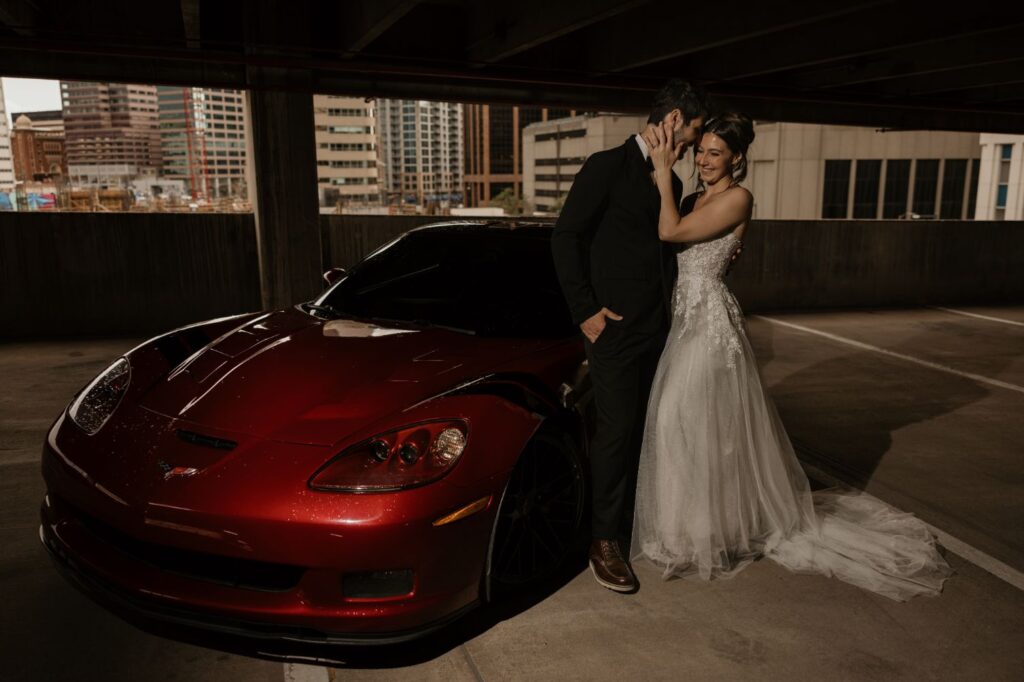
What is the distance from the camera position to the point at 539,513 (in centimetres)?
293

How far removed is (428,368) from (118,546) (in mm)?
1162

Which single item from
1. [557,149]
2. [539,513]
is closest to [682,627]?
[539,513]

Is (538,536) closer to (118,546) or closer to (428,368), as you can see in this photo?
(428,368)

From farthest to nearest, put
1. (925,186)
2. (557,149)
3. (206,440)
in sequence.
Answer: (557,149) < (925,186) < (206,440)

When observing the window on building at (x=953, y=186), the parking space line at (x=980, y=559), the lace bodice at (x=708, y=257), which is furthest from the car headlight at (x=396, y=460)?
the window on building at (x=953, y=186)

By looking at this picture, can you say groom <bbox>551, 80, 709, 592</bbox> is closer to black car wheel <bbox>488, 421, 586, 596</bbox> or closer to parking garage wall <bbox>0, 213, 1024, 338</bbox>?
black car wheel <bbox>488, 421, 586, 596</bbox>

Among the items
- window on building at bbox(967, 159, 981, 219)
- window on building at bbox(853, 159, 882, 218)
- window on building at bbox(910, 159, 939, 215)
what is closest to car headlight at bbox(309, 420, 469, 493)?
window on building at bbox(853, 159, 882, 218)

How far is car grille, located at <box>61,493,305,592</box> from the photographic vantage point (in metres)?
2.31

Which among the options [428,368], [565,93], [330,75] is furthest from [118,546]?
[565,93]

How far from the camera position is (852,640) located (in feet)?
9.06

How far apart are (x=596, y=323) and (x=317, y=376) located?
3.43 ft

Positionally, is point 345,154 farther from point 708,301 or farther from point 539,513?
point 539,513

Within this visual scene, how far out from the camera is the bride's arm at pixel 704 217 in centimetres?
299

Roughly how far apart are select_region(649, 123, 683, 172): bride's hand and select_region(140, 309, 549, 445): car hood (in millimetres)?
851
